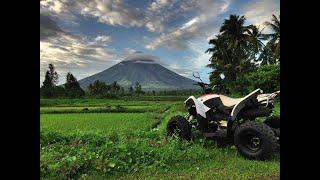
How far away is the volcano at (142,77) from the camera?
523cm

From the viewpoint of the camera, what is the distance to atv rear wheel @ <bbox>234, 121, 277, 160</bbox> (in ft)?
13.9

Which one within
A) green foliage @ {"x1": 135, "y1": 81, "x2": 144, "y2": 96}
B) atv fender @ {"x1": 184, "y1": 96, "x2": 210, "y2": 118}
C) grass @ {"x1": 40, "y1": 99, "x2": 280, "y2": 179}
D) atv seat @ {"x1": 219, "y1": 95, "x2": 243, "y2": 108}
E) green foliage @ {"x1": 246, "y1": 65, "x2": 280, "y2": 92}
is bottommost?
grass @ {"x1": 40, "y1": 99, "x2": 280, "y2": 179}

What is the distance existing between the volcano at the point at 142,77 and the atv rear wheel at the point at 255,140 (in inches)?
43.8

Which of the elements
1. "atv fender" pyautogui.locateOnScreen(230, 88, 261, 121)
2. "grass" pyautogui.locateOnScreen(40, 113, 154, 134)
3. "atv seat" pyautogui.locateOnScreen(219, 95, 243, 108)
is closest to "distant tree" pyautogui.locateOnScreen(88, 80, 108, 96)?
"grass" pyautogui.locateOnScreen(40, 113, 154, 134)

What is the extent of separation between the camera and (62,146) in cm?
481

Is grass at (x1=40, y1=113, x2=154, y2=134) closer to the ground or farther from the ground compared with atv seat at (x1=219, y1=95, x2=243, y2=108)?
closer to the ground

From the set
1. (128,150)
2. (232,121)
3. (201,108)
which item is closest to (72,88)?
(128,150)

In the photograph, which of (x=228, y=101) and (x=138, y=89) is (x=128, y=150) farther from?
(x=228, y=101)

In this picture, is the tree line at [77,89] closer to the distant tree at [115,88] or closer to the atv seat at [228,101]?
the distant tree at [115,88]

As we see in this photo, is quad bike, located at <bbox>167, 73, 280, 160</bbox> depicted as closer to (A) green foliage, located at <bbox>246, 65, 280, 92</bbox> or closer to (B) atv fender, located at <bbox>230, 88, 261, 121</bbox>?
(B) atv fender, located at <bbox>230, 88, 261, 121</bbox>

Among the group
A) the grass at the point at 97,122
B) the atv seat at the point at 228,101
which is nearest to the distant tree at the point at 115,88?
the grass at the point at 97,122

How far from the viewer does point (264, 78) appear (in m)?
5.41

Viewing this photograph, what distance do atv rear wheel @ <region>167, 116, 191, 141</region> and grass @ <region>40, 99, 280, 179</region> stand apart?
120 mm
